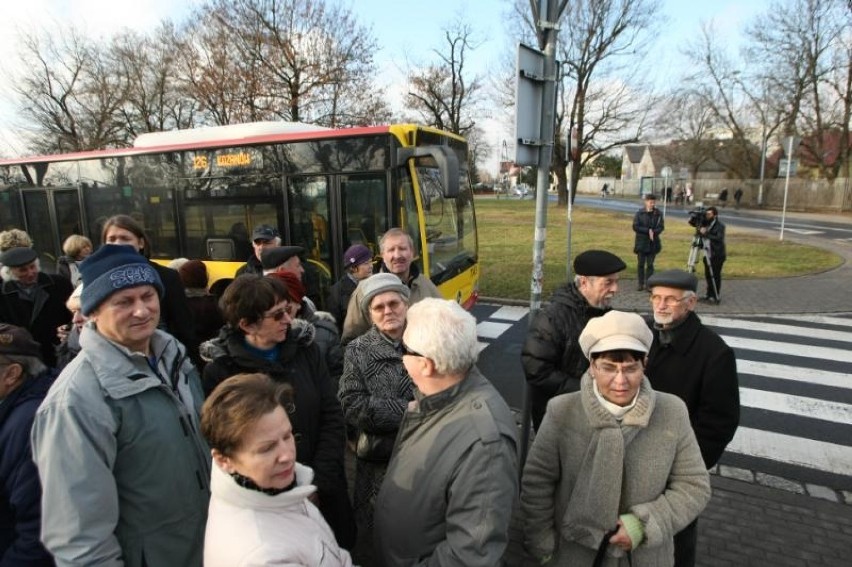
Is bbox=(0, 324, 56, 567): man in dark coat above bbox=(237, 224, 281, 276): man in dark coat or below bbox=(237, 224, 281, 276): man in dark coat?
below

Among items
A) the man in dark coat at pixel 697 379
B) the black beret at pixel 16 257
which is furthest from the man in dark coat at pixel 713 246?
the black beret at pixel 16 257

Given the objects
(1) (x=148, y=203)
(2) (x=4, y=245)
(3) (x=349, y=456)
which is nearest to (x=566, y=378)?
(3) (x=349, y=456)

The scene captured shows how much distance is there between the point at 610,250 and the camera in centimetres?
1688

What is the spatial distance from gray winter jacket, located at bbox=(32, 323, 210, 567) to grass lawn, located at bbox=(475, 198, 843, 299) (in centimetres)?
949

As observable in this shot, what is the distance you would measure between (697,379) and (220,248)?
21.7 feet

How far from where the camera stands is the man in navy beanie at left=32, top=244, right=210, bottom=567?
1640mm

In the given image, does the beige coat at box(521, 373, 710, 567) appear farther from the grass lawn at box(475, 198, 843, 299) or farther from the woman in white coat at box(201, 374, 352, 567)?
the grass lawn at box(475, 198, 843, 299)

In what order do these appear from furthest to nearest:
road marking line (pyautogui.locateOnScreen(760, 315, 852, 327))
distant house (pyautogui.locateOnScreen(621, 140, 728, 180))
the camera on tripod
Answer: distant house (pyautogui.locateOnScreen(621, 140, 728, 180)), the camera on tripod, road marking line (pyautogui.locateOnScreen(760, 315, 852, 327))

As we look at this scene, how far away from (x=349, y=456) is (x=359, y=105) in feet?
68.3

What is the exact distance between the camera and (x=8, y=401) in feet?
6.37

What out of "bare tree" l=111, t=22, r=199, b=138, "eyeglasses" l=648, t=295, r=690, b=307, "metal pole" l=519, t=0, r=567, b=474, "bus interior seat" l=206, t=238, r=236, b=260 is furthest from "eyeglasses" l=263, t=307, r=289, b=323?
"bare tree" l=111, t=22, r=199, b=138

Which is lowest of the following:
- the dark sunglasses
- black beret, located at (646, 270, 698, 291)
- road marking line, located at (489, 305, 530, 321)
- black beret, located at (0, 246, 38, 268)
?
road marking line, located at (489, 305, 530, 321)

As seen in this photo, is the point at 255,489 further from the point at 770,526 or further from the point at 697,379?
the point at 770,526

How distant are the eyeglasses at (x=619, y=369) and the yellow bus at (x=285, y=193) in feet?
13.3
